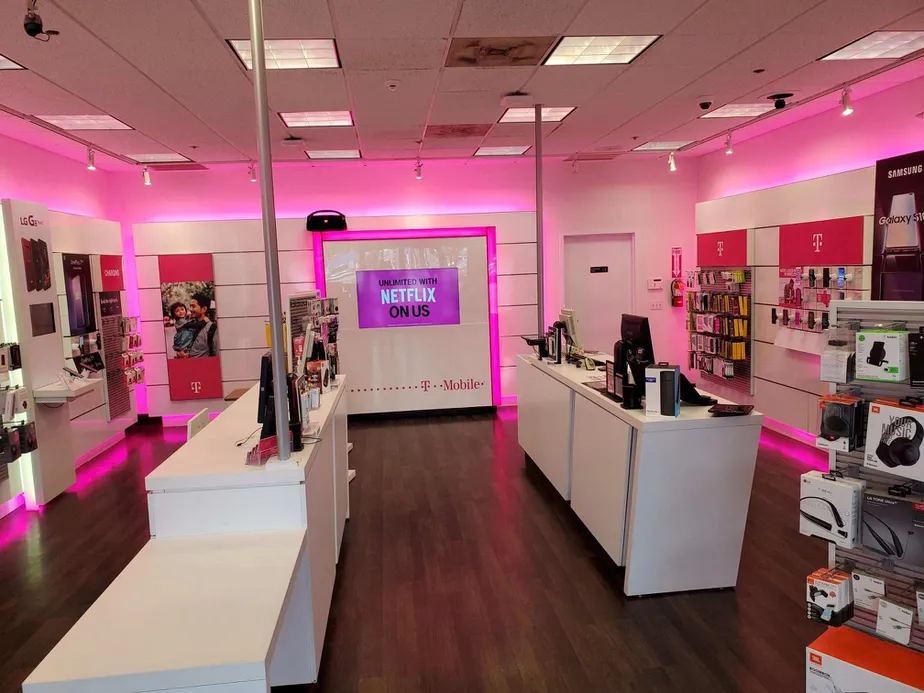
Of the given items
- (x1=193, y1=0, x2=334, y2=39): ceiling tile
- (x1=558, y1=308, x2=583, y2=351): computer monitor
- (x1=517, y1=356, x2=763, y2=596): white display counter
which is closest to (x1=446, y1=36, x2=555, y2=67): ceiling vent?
(x1=193, y1=0, x2=334, y2=39): ceiling tile

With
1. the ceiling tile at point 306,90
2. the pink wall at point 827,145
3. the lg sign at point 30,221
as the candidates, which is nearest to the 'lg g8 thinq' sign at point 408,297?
the ceiling tile at point 306,90

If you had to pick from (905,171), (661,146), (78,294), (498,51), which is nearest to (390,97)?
(498,51)

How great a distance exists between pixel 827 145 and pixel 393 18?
15.1 feet

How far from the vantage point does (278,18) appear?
10.5 ft

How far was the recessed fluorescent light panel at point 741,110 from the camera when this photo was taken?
5480mm

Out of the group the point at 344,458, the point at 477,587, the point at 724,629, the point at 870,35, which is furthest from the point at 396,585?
the point at 870,35

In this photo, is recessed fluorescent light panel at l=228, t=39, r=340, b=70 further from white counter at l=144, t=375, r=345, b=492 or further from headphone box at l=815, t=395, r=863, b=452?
headphone box at l=815, t=395, r=863, b=452

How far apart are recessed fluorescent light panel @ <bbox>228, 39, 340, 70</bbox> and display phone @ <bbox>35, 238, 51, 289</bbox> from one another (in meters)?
2.60

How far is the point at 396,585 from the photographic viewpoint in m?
3.54

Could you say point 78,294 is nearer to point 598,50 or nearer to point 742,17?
point 598,50

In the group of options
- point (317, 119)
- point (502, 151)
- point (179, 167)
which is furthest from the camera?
point (179, 167)

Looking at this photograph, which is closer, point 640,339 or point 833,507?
point 833,507

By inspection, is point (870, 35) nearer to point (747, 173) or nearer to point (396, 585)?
point (747, 173)

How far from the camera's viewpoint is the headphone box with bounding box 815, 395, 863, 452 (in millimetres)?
2066
